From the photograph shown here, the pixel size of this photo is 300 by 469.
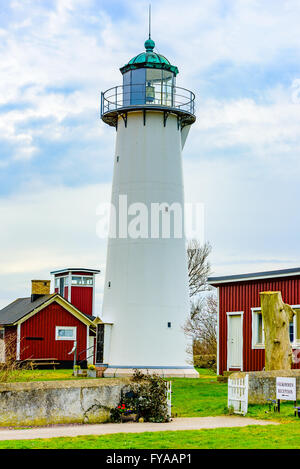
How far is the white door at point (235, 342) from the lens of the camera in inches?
1035

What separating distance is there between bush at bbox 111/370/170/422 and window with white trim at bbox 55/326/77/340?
2388 cm

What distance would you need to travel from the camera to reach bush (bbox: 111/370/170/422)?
49.9ft

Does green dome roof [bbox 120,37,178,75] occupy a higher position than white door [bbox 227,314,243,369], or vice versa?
green dome roof [bbox 120,37,178,75]

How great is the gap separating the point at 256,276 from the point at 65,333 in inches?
654

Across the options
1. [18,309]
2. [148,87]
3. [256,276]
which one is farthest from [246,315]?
[18,309]

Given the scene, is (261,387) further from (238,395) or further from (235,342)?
(235,342)

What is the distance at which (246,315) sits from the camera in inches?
1025

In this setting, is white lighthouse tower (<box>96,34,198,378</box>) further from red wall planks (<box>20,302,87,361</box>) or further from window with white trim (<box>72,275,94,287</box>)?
window with white trim (<box>72,275,94,287</box>)

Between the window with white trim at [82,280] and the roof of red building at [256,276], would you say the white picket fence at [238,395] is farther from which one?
the window with white trim at [82,280]

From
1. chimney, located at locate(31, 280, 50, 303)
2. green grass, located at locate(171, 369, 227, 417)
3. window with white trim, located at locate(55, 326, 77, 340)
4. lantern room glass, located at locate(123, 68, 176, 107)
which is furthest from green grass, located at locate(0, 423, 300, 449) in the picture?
chimney, located at locate(31, 280, 50, 303)

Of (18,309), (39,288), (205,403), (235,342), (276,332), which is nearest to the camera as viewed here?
(205,403)

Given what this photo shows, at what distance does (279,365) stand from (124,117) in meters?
15.5

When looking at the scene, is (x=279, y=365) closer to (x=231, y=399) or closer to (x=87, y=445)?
(x=231, y=399)
